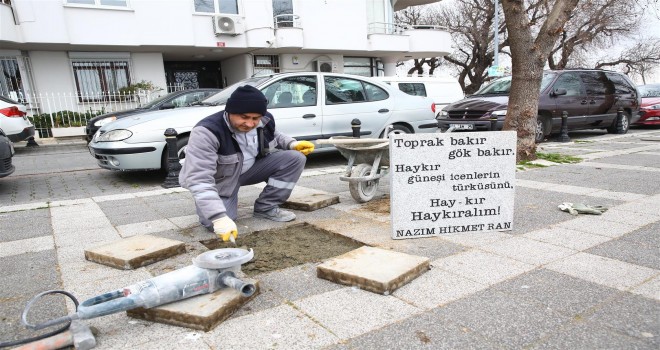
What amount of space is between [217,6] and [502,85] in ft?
38.9

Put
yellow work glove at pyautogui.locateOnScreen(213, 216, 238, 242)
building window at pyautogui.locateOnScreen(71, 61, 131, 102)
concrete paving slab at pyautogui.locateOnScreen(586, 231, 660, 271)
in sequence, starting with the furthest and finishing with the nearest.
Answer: building window at pyautogui.locateOnScreen(71, 61, 131, 102)
concrete paving slab at pyautogui.locateOnScreen(586, 231, 660, 271)
yellow work glove at pyautogui.locateOnScreen(213, 216, 238, 242)

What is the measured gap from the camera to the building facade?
14.4 meters

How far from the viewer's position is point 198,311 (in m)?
2.24

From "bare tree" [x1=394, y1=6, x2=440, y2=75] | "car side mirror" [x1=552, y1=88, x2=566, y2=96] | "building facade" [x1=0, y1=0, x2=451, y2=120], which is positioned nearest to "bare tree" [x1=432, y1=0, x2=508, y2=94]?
"bare tree" [x1=394, y1=6, x2=440, y2=75]

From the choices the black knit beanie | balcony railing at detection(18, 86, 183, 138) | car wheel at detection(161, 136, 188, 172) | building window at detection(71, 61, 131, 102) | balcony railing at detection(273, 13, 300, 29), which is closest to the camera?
the black knit beanie

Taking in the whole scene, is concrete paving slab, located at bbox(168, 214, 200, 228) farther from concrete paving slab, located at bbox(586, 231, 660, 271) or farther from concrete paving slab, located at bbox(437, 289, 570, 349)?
concrete paving slab, located at bbox(586, 231, 660, 271)

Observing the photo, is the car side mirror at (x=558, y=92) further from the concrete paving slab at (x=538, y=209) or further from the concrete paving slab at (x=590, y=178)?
the concrete paving slab at (x=538, y=209)

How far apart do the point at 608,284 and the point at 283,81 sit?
5451 mm

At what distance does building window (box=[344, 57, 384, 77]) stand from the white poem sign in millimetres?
18759

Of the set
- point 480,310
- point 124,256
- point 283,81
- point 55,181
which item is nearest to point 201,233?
point 124,256

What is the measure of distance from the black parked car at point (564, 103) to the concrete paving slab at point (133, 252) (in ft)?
22.9

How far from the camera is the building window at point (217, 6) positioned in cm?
1680

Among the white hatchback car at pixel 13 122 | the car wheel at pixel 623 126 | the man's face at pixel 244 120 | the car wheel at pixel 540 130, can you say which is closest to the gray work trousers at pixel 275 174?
the man's face at pixel 244 120

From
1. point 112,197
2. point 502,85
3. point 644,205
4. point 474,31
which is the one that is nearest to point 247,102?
point 112,197
